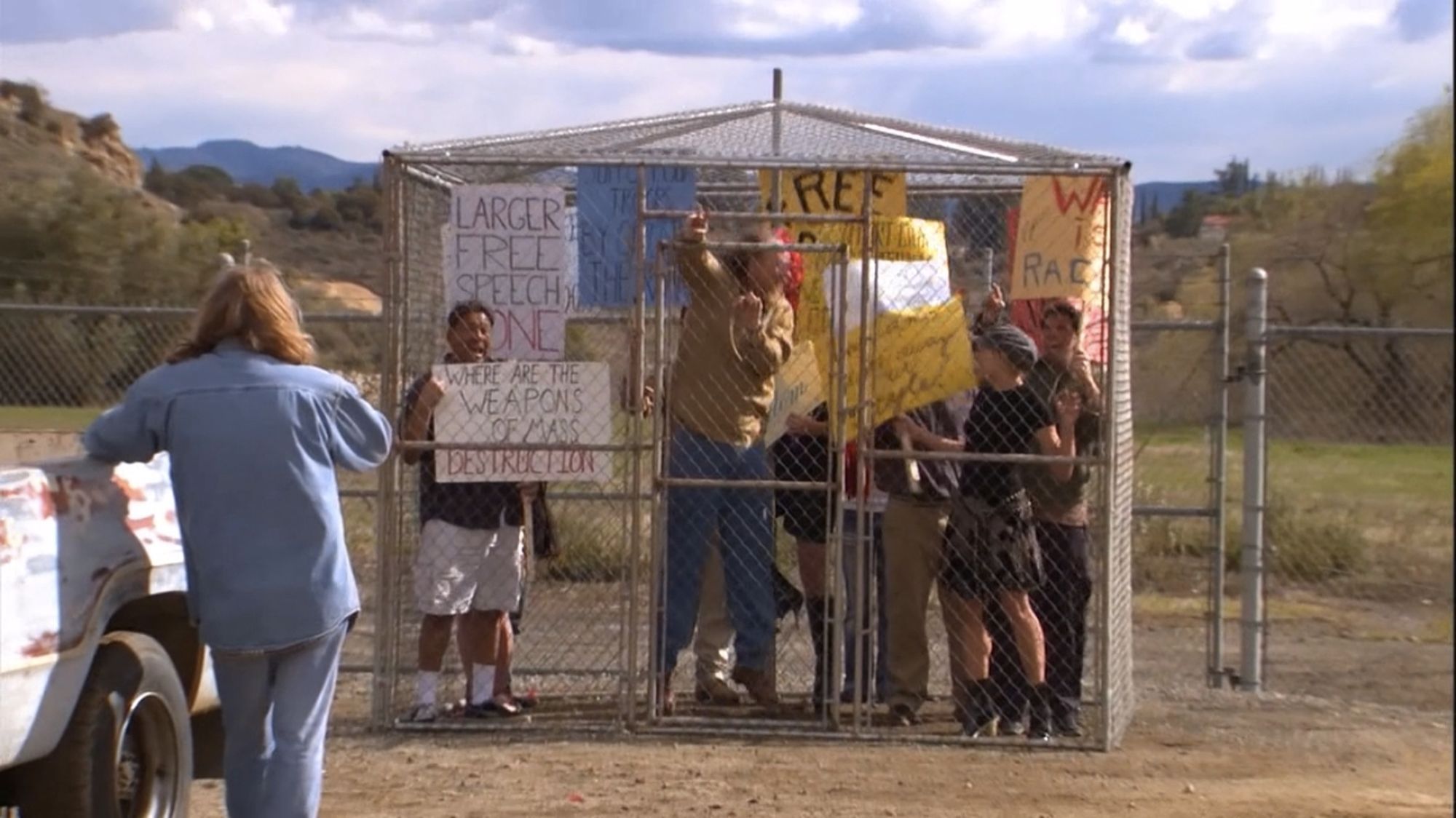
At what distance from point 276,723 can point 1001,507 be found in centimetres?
388

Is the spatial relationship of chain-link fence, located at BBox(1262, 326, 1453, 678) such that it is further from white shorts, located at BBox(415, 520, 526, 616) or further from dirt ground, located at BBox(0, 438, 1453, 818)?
white shorts, located at BBox(415, 520, 526, 616)

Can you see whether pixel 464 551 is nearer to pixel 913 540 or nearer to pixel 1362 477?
pixel 913 540

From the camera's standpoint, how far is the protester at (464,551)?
839 centimetres

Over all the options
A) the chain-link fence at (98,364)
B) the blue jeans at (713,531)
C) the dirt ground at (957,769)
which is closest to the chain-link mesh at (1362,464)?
the dirt ground at (957,769)

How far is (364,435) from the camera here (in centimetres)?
538

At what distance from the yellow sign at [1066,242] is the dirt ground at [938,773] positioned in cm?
202

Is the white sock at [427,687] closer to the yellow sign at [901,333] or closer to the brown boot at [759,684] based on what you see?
the brown boot at [759,684]

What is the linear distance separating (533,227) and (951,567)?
235cm

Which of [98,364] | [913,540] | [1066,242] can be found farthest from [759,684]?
[98,364]

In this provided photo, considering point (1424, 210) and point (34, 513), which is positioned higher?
point (1424, 210)

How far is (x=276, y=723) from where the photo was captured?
529cm

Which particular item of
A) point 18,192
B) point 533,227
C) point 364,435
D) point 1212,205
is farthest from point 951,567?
point 1212,205

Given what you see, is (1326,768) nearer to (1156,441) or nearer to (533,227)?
(533,227)

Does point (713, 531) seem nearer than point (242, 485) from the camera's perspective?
No
